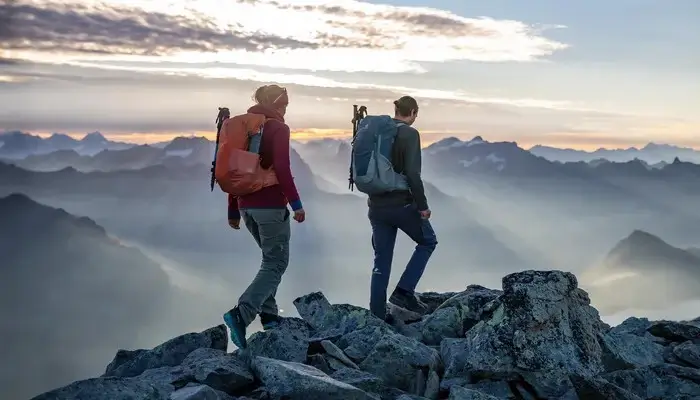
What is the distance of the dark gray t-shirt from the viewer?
9508 mm

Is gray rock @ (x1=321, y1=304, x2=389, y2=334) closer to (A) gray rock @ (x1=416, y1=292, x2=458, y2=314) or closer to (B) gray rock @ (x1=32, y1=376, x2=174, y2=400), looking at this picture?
(A) gray rock @ (x1=416, y1=292, x2=458, y2=314)

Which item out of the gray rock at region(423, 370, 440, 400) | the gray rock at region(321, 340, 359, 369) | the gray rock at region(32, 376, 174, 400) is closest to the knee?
the gray rock at region(321, 340, 359, 369)

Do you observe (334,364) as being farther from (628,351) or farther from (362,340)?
(628,351)

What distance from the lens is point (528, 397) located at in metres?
7.31

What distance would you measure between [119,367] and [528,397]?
5.37 m

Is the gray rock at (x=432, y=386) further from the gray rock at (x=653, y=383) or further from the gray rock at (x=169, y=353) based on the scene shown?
the gray rock at (x=169, y=353)

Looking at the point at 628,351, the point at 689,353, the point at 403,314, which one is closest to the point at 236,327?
the point at 403,314

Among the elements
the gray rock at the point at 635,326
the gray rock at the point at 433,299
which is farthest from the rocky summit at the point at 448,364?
the gray rock at the point at 433,299

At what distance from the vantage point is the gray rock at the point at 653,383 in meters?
7.66

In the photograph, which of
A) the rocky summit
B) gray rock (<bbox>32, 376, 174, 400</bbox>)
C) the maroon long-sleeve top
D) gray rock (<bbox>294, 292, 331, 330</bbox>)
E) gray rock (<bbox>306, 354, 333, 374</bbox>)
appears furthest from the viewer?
gray rock (<bbox>294, 292, 331, 330</bbox>)

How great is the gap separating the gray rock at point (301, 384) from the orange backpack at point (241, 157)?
95.1 inches

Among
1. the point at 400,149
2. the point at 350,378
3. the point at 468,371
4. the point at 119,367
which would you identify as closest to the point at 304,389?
the point at 350,378

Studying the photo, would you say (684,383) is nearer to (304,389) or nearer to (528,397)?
(528,397)

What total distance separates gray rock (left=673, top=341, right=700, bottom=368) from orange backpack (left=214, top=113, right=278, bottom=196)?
20.0 ft
